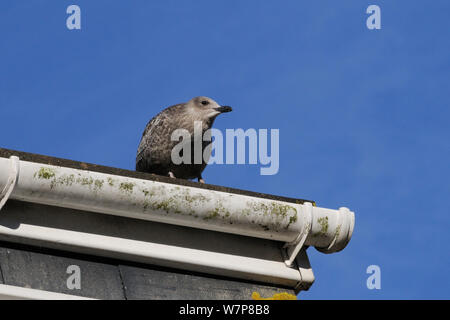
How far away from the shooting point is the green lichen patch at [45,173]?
5.00 m

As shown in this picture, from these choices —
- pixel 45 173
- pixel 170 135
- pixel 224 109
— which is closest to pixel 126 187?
pixel 45 173

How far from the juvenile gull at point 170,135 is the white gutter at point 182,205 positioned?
4.02 metres

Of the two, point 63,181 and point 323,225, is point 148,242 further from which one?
point 323,225

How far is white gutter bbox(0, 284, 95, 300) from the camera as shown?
4.64m

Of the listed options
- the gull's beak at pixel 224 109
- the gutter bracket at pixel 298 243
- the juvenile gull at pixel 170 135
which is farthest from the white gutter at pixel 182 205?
the gull's beak at pixel 224 109

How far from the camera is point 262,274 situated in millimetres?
5508

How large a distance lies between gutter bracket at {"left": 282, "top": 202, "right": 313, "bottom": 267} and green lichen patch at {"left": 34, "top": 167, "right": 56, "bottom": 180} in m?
1.52

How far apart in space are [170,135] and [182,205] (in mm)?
4509

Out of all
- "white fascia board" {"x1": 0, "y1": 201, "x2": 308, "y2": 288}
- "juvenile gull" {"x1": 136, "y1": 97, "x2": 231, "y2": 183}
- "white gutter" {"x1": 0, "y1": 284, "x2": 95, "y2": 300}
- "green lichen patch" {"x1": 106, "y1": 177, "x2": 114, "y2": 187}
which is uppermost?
"juvenile gull" {"x1": 136, "y1": 97, "x2": 231, "y2": 183}

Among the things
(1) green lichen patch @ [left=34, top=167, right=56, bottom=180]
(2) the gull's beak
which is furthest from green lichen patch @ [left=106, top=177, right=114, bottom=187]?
(2) the gull's beak

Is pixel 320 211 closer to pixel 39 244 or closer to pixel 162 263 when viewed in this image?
pixel 162 263

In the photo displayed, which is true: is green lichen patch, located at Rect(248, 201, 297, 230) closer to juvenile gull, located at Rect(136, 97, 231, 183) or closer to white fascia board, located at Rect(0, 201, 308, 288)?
white fascia board, located at Rect(0, 201, 308, 288)

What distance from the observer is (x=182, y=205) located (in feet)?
17.4
